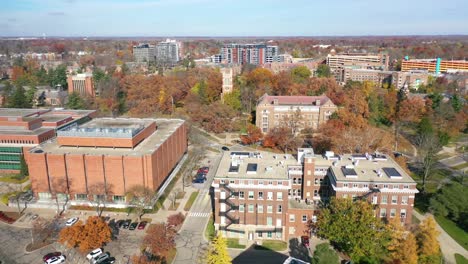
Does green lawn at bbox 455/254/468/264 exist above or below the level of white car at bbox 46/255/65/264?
below

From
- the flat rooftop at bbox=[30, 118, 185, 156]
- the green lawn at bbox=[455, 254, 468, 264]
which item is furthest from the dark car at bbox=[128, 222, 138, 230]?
the green lawn at bbox=[455, 254, 468, 264]

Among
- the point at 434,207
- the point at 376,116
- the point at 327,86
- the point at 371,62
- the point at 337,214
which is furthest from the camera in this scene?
the point at 371,62

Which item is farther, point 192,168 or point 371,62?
point 371,62

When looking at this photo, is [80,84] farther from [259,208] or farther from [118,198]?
[259,208]

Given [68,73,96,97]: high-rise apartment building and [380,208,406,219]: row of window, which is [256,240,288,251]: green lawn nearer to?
[380,208,406,219]: row of window

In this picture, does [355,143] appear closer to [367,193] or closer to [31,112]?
[367,193]

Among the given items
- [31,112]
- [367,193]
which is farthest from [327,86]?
[31,112]

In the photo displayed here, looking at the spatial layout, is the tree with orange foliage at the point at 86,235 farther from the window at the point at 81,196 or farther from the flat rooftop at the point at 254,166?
the flat rooftop at the point at 254,166
